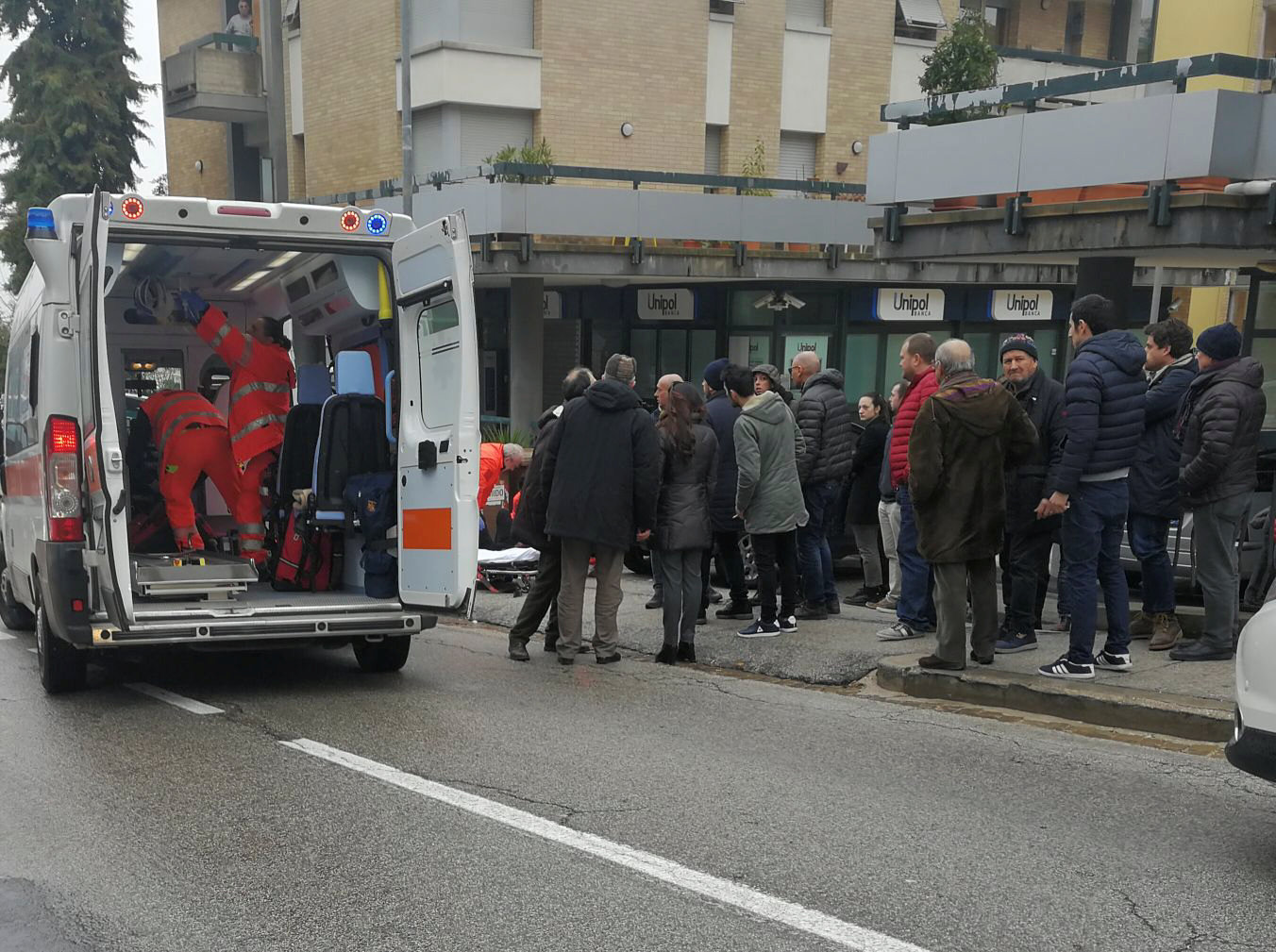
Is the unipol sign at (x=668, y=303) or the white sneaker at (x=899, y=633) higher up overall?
the unipol sign at (x=668, y=303)

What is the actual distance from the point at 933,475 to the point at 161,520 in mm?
5577

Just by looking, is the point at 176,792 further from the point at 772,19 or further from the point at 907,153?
the point at 772,19

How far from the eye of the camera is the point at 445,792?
5.55m

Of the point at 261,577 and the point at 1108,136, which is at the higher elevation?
the point at 1108,136

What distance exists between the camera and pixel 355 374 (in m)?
9.01

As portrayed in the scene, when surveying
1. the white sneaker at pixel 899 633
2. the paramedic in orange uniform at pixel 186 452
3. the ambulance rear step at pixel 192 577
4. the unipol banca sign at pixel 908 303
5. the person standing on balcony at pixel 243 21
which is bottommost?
the white sneaker at pixel 899 633

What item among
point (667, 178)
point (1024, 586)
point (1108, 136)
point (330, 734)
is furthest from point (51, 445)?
point (667, 178)

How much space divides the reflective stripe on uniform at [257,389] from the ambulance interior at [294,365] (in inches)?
9.1

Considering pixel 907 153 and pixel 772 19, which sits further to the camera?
pixel 772 19

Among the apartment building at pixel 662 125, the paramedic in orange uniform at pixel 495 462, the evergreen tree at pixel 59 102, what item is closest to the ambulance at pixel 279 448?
the paramedic in orange uniform at pixel 495 462

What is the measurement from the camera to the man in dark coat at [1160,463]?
7.80 m

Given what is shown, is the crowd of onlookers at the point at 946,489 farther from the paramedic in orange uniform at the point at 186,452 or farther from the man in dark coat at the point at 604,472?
the paramedic in orange uniform at the point at 186,452

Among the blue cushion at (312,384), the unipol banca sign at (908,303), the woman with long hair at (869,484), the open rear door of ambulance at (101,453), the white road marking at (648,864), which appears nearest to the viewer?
the white road marking at (648,864)

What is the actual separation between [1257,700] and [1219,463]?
287 centimetres
